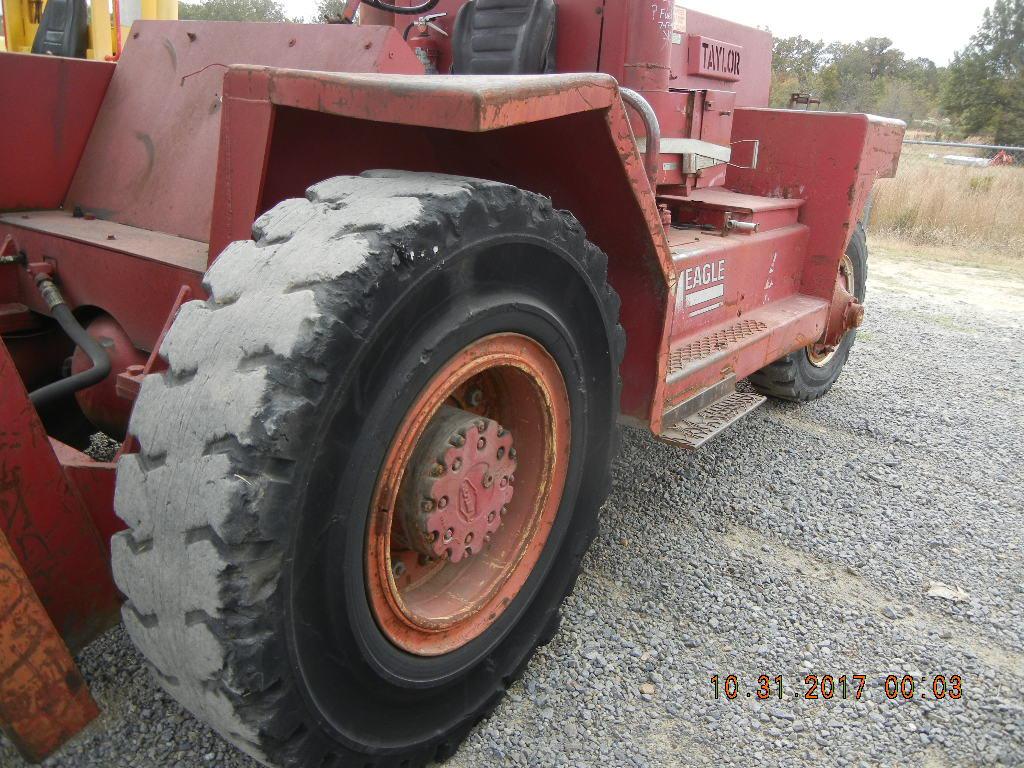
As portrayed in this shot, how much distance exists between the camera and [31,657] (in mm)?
1603

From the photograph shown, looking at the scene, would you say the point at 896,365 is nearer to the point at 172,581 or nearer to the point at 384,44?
the point at 384,44

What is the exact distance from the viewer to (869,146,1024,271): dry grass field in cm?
1140

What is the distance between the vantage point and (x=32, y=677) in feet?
5.30

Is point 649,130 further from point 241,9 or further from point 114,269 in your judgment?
point 241,9

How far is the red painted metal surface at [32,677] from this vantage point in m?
1.55

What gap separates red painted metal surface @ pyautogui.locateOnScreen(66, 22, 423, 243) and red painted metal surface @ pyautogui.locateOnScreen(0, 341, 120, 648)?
1.00 m

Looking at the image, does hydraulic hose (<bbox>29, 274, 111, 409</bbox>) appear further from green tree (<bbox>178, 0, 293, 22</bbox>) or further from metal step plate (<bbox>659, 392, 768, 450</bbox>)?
green tree (<bbox>178, 0, 293, 22</bbox>)

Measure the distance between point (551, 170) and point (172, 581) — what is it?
1527mm

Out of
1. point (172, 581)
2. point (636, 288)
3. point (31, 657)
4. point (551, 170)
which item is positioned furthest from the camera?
point (636, 288)

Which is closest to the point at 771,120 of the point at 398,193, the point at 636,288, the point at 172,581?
the point at 636,288

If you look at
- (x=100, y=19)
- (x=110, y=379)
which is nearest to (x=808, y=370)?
(x=110, y=379)

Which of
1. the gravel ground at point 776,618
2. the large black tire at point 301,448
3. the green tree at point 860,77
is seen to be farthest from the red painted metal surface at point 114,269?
the green tree at point 860,77

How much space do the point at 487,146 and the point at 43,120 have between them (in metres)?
1.61

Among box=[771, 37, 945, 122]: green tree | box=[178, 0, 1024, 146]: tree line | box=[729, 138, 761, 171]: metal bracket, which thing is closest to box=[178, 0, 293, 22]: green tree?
box=[178, 0, 1024, 146]: tree line
